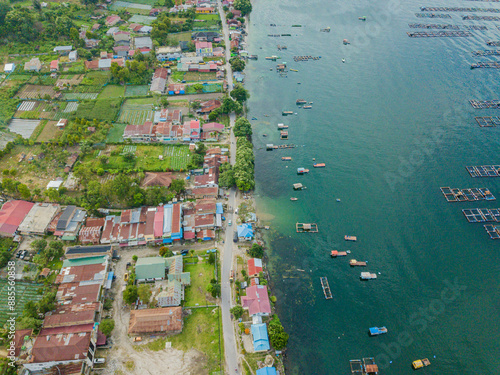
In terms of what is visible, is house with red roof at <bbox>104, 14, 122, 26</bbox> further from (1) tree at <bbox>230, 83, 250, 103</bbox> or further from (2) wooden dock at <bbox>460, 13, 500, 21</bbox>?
(2) wooden dock at <bbox>460, 13, 500, 21</bbox>

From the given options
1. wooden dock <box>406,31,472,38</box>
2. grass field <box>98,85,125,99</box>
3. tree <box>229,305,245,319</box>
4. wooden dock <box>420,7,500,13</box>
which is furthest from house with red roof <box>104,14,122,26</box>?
wooden dock <box>420,7,500,13</box>

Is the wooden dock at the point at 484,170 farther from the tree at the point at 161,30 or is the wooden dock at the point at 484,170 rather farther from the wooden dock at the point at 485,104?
the tree at the point at 161,30

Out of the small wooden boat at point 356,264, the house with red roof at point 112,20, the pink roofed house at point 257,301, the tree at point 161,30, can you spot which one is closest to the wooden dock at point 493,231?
the small wooden boat at point 356,264

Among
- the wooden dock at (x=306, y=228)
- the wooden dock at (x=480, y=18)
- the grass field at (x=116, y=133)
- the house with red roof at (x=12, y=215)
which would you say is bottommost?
the wooden dock at (x=306, y=228)

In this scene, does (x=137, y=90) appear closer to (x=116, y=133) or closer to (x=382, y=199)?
(x=116, y=133)

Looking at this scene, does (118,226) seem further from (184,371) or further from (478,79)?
(478,79)

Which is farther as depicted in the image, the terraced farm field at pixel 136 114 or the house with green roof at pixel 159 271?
the terraced farm field at pixel 136 114
